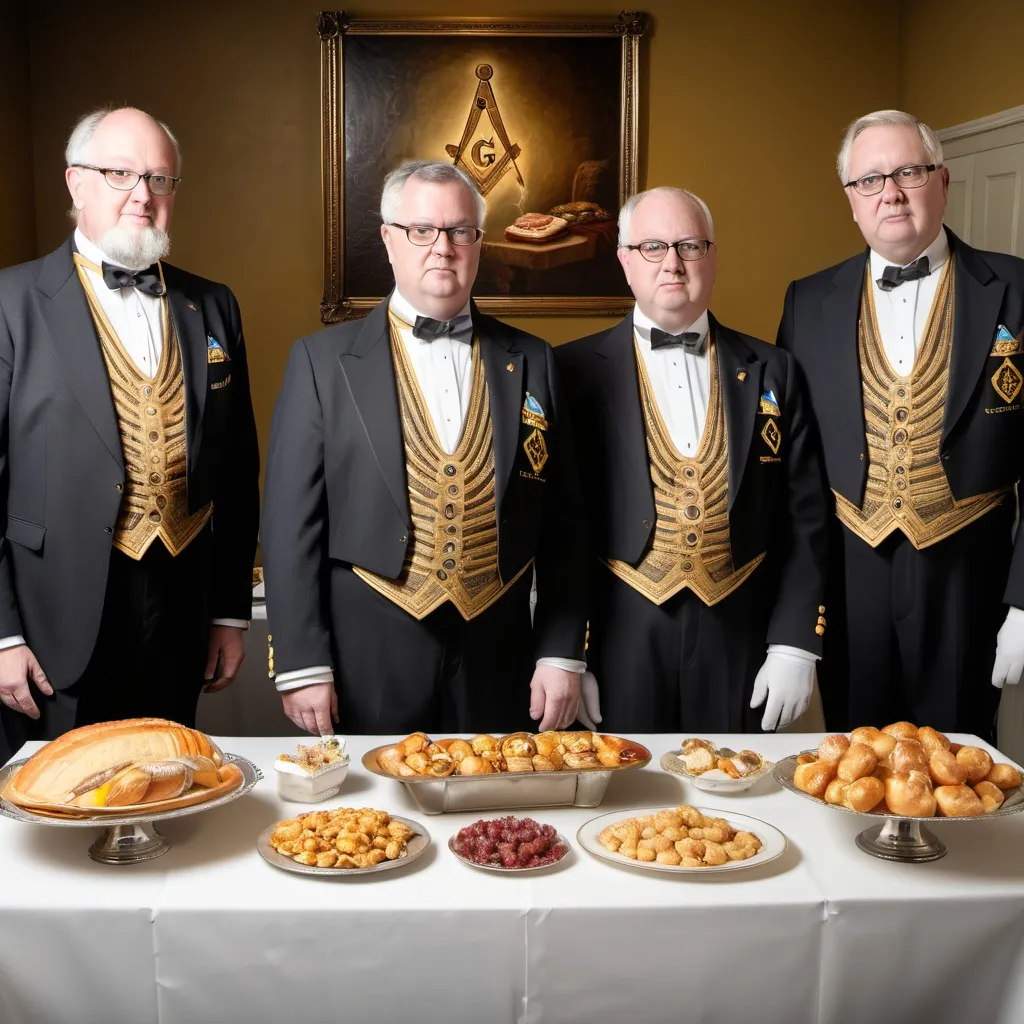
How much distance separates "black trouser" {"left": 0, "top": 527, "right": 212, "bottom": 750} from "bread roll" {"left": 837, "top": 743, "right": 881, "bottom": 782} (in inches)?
56.1

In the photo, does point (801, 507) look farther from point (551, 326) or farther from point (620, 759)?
point (551, 326)

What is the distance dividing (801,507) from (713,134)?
10.8 ft

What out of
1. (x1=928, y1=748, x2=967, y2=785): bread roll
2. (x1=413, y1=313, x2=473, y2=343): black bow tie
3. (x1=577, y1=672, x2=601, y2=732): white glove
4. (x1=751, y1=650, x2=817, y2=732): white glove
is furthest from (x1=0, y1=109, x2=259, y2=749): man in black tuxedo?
(x1=928, y1=748, x2=967, y2=785): bread roll

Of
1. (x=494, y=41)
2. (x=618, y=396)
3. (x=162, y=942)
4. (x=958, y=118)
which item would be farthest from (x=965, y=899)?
(x=494, y=41)

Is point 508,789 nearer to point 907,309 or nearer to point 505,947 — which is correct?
point 505,947

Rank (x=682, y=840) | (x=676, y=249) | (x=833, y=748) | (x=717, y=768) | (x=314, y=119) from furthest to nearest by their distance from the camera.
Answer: (x=314, y=119) < (x=676, y=249) < (x=717, y=768) < (x=833, y=748) < (x=682, y=840)

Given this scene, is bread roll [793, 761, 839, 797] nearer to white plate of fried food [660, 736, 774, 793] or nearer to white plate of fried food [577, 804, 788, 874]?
Result: white plate of fried food [577, 804, 788, 874]

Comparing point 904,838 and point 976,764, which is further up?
point 976,764

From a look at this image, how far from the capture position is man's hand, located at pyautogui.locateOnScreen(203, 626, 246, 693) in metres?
2.60

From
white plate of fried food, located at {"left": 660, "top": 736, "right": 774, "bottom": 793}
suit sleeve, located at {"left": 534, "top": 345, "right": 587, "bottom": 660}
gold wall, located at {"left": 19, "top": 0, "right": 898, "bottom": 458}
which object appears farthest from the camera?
gold wall, located at {"left": 19, "top": 0, "right": 898, "bottom": 458}

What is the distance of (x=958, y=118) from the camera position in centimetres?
480

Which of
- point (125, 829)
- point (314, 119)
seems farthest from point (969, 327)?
point (314, 119)

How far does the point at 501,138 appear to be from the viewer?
17.2ft

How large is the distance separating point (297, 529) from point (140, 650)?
466mm
